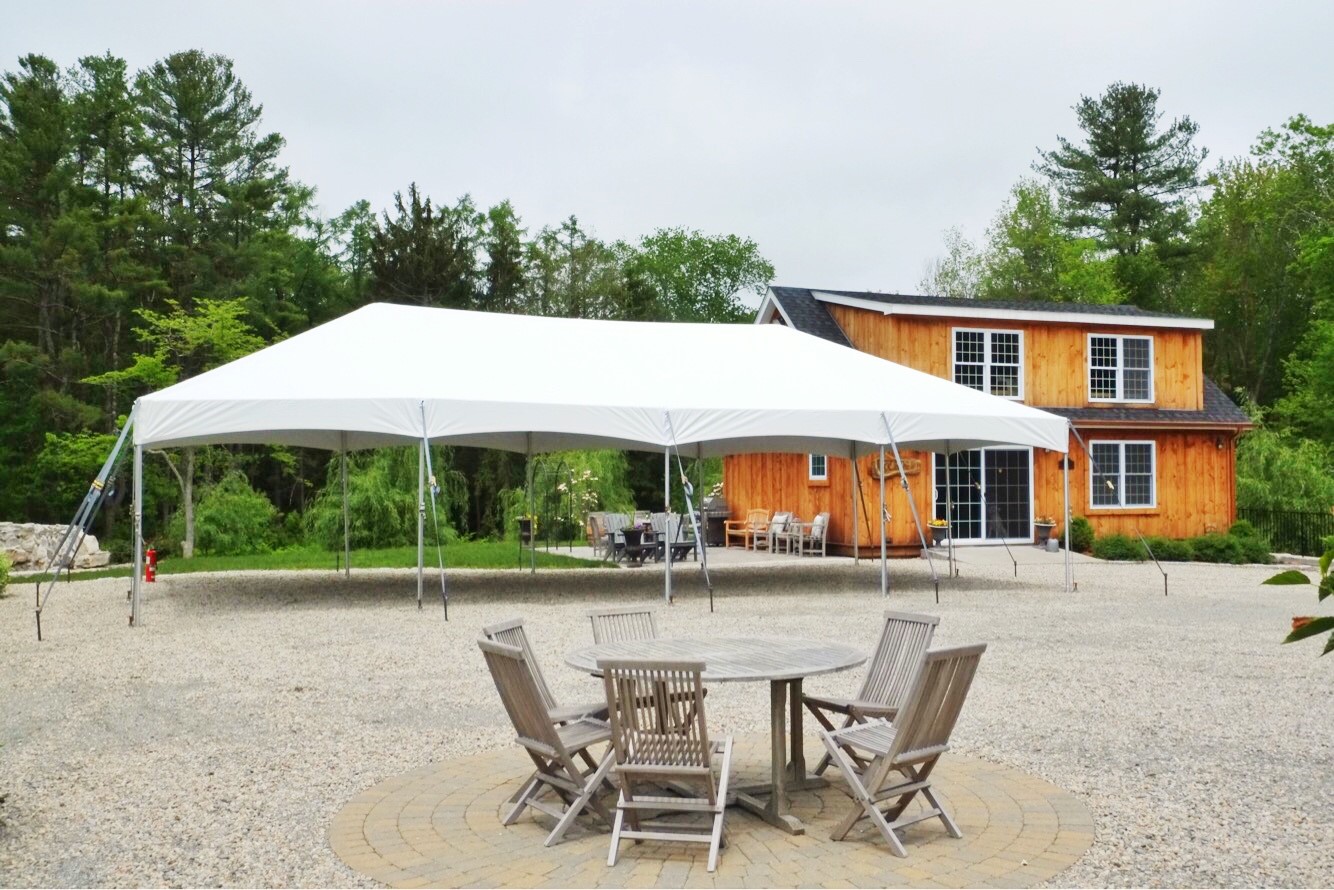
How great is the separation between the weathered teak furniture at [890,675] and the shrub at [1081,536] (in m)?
17.4

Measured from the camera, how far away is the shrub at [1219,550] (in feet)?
70.9

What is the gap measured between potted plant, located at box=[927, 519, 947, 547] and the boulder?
15.4 meters

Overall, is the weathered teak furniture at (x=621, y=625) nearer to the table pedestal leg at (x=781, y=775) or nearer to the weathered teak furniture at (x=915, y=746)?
the table pedestal leg at (x=781, y=775)

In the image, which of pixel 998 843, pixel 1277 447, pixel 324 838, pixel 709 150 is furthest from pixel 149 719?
pixel 709 150

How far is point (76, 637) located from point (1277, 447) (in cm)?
2678

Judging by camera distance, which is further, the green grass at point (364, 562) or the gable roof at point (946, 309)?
the gable roof at point (946, 309)

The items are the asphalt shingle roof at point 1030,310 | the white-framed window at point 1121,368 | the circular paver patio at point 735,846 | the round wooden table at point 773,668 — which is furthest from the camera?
the white-framed window at point 1121,368

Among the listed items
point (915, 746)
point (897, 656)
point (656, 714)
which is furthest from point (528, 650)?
point (897, 656)

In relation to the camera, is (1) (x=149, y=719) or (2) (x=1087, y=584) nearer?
(1) (x=149, y=719)

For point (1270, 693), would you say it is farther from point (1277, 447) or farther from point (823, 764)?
point (1277, 447)

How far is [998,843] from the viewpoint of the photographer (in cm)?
470

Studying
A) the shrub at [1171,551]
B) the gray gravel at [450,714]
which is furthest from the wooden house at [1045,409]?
the gray gravel at [450,714]

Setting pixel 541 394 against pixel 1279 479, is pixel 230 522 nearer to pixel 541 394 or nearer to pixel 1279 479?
pixel 541 394

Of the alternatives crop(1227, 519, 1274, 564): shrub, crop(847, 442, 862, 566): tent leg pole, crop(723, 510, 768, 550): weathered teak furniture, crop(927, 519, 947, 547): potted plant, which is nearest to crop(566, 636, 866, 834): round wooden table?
crop(847, 442, 862, 566): tent leg pole
